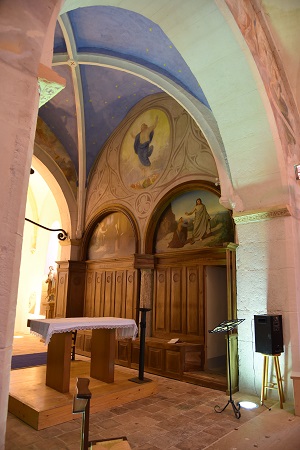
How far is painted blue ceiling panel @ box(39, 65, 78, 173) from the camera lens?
9.98 meters

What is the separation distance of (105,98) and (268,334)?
8.23 meters

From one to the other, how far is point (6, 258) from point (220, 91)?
16.3 feet

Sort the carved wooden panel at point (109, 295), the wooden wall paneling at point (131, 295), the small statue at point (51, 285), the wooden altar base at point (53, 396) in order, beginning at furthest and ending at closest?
the small statue at point (51, 285)
the carved wooden panel at point (109, 295)
the wooden wall paneling at point (131, 295)
the wooden altar base at point (53, 396)

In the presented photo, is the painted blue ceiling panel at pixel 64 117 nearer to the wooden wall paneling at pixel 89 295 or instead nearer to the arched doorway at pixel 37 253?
the arched doorway at pixel 37 253

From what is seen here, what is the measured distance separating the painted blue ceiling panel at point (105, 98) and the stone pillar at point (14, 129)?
743 cm

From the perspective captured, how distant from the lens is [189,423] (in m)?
4.31

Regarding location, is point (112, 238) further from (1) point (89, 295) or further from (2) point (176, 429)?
(2) point (176, 429)

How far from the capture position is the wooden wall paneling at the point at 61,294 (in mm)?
10477

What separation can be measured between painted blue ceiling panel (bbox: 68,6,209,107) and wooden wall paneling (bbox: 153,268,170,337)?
4.38 meters

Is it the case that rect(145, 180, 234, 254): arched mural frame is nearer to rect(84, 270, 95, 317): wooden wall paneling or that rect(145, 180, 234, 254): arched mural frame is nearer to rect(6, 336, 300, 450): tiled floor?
rect(84, 270, 95, 317): wooden wall paneling

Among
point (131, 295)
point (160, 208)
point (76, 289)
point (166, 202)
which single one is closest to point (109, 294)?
point (131, 295)

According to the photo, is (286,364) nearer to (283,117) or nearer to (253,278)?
(253,278)

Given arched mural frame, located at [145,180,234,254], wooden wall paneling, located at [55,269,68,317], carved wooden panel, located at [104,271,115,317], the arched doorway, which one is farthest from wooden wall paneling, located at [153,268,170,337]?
the arched doorway

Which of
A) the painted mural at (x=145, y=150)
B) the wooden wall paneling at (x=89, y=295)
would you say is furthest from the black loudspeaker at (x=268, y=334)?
the wooden wall paneling at (x=89, y=295)
